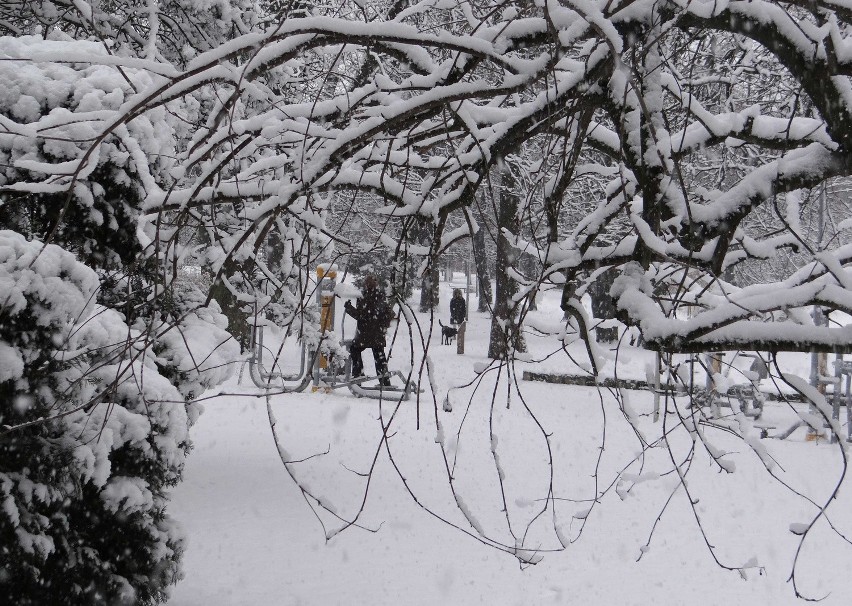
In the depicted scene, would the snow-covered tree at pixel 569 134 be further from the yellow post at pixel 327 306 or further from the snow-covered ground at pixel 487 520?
the snow-covered ground at pixel 487 520

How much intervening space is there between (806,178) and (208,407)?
1082 cm

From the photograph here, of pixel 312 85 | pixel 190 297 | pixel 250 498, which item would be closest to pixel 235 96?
pixel 190 297

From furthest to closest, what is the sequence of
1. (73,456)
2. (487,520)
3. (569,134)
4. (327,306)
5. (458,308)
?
1. (458,308)
2. (487,520)
3. (327,306)
4. (73,456)
5. (569,134)

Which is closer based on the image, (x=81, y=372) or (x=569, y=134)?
(x=569, y=134)

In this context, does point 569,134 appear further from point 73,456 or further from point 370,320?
point 370,320

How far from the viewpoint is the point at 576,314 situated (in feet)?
9.71

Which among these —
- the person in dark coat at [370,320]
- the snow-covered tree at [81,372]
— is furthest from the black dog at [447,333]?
the snow-covered tree at [81,372]

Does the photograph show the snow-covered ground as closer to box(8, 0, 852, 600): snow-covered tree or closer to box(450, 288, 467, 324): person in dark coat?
box(8, 0, 852, 600): snow-covered tree

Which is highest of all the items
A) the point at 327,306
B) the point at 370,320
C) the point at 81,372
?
the point at 370,320

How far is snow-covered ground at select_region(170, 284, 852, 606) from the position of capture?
5605 millimetres

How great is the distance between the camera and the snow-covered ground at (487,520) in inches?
221

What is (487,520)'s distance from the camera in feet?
24.3

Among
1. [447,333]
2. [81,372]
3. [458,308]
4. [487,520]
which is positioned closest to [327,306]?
[81,372]

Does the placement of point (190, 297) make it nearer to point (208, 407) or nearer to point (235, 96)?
point (235, 96)
